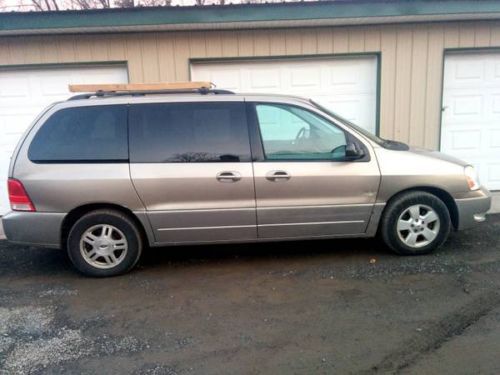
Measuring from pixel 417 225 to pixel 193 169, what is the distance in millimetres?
2506

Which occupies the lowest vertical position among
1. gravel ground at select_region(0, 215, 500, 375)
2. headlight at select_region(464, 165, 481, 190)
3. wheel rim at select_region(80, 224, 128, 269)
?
gravel ground at select_region(0, 215, 500, 375)

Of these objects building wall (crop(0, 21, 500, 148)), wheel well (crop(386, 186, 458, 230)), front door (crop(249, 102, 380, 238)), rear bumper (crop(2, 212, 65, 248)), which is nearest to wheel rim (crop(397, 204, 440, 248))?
wheel well (crop(386, 186, 458, 230))

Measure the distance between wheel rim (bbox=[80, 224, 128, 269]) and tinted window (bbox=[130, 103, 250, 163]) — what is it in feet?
2.62

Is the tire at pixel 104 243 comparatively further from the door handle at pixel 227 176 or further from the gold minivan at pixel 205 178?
the door handle at pixel 227 176

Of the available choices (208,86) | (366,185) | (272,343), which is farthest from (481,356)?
(208,86)

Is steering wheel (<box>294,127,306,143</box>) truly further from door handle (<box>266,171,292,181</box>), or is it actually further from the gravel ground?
the gravel ground

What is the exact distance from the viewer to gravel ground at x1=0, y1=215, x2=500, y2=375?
2.85 meters

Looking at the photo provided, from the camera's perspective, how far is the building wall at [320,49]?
6.71 m

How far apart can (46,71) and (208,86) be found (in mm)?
3797

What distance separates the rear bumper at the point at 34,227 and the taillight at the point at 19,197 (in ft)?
0.20

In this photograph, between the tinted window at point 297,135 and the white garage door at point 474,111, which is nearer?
the tinted window at point 297,135

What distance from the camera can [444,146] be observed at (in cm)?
748

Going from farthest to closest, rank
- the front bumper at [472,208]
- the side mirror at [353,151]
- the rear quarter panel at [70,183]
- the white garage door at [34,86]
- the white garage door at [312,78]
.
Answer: the white garage door at [312,78] < the white garage door at [34,86] < the front bumper at [472,208] < the side mirror at [353,151] < the rear quarter panel at [70,183]

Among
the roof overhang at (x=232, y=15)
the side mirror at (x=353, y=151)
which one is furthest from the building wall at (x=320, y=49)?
the side mirror at (x=353, y=151)
